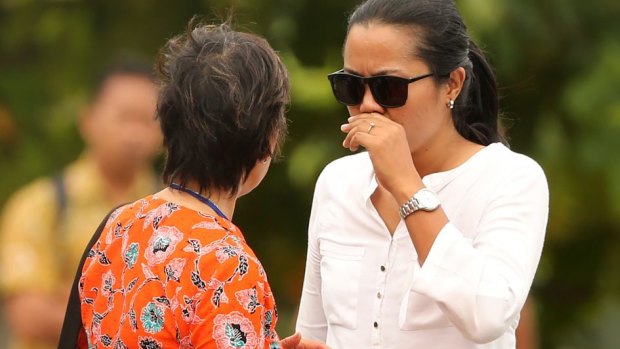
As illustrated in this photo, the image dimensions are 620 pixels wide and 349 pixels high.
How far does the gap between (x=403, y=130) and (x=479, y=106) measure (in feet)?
1.27

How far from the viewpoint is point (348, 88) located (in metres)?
2.83

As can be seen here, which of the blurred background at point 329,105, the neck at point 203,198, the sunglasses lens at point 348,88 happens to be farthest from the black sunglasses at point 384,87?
the blurred background at point 329,105

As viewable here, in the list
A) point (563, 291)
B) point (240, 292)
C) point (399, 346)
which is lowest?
point (563, 291)

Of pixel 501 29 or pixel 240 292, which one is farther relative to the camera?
pixel 501 29

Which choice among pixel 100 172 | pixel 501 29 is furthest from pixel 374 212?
pixel 501 29

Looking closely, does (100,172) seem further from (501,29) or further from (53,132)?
(501,29)

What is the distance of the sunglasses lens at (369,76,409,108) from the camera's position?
9.11 feet

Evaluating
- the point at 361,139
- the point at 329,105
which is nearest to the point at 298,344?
the point at 361,139

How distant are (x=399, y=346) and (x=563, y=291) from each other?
290 cm

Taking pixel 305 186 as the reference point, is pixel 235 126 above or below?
above

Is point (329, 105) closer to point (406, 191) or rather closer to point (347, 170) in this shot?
point (347, 170)

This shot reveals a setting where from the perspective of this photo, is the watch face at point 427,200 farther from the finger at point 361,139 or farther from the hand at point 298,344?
the hand at point 298,344

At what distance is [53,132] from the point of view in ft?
18.5

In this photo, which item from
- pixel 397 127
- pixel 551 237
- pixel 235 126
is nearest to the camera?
pixel 235 126
